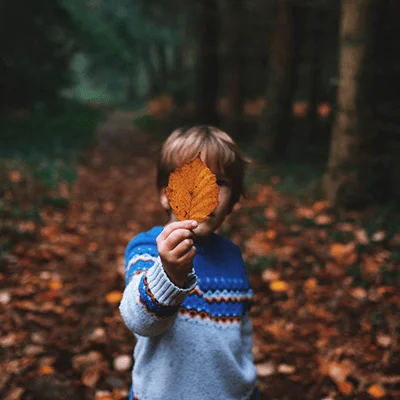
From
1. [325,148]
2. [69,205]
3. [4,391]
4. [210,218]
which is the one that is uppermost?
[210,218]

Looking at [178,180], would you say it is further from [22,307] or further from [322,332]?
[22,307]

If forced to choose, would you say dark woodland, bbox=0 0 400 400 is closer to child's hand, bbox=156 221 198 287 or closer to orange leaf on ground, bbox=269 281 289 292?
orange leaf on ground, bbox=269 281 289 292

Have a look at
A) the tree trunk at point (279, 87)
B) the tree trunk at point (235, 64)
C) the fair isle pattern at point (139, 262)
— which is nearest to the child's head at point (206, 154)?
the fair isle pattern at point (139, 262)

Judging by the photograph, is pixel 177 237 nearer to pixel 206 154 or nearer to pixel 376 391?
pixel 206 154

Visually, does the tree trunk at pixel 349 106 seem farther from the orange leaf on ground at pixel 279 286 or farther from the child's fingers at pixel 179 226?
the child's fingers at pixel 179 226

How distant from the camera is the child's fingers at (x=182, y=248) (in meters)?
1.06

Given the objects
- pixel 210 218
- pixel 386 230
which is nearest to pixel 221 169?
pixel 210 218

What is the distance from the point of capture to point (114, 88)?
152 feet

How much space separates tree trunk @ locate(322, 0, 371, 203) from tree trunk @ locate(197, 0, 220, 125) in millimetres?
6689

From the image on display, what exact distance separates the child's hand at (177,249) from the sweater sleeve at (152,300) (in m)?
0.04

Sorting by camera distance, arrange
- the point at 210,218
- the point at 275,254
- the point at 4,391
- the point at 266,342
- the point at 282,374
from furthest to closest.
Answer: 1. the point at 275,254
2. the point at 266,342
3. the point at 282,374
4. the point at 4,391
5. the point at 210,218

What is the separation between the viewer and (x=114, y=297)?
12.3ft

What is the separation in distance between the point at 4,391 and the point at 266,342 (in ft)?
6.04

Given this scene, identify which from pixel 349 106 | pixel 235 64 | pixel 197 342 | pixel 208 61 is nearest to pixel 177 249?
pixel 197 342
